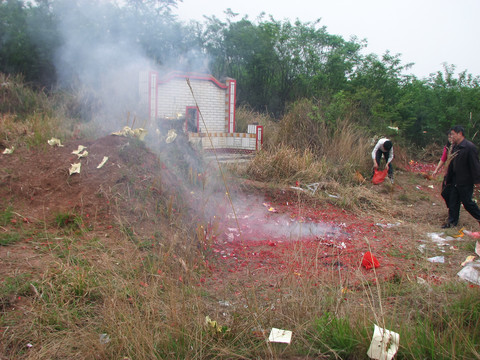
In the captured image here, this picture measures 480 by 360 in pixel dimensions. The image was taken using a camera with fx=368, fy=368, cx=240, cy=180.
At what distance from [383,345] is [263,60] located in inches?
590

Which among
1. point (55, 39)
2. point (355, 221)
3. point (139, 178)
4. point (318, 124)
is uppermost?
point (55, 39)

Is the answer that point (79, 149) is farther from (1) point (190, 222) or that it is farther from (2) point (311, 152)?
(2) point (311, 152)

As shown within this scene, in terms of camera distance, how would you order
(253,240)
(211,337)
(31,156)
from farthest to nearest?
1. (31,156)
2. (253,240)
3. (211,337)

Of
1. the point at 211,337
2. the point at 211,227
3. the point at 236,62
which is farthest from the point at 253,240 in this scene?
the point at 236,62

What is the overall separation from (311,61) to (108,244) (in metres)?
14.3

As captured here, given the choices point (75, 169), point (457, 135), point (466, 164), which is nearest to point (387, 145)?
point (457, 135)

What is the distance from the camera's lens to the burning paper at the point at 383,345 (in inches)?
82.0

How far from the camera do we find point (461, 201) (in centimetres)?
600

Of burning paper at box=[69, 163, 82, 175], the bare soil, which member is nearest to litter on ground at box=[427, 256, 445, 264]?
the bare soil

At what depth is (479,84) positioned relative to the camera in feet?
45.1

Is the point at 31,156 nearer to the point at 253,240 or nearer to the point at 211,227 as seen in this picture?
the point at 211,227

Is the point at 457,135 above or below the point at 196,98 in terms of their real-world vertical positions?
below

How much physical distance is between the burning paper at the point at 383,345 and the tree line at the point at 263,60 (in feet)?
29.1

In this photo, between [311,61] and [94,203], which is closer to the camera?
[94,203]
